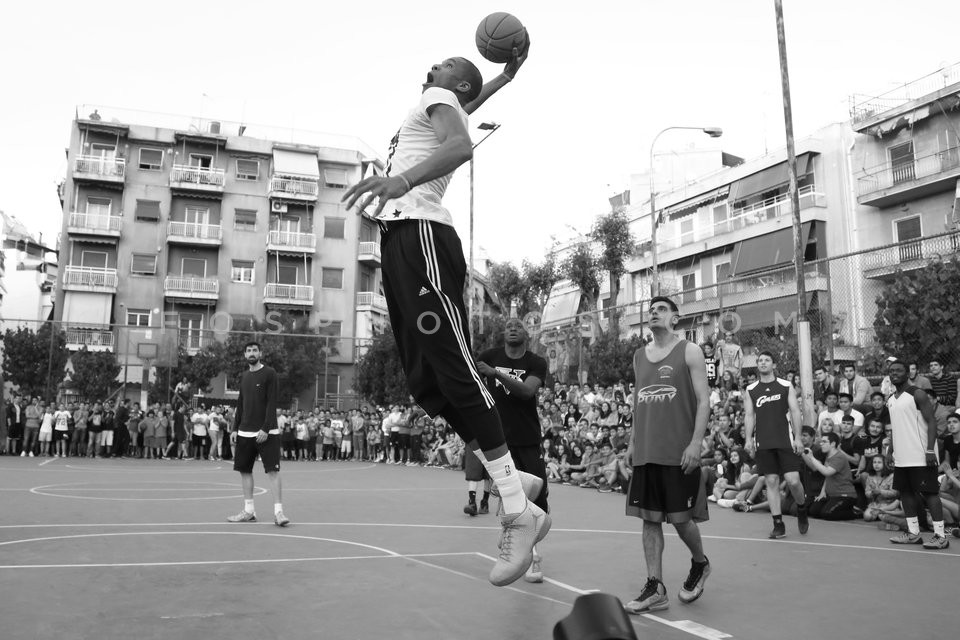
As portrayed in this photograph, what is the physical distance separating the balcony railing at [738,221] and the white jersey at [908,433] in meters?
26.7

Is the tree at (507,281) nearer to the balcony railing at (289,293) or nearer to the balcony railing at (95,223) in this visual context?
the balcony railing at (289,293)

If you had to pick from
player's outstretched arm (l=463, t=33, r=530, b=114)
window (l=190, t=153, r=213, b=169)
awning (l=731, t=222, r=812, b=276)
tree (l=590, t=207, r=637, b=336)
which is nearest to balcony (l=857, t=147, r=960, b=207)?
awning (l=731, t=222, r=812, b=276)

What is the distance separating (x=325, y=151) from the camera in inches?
1809

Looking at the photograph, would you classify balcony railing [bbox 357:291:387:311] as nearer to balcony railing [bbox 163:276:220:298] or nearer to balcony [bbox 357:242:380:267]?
balcony [bbox 357:242:380:267]

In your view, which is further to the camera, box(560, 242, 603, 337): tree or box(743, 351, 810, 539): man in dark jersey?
box(560, 242, 603, 337): tree

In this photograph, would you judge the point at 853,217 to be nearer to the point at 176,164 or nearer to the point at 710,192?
the point at 710,192

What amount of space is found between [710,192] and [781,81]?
2626 cm

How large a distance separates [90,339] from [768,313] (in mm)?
21704

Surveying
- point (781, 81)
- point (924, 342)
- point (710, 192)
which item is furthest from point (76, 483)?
point (710, 192)

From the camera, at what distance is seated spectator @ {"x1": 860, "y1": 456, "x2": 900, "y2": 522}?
934 cm

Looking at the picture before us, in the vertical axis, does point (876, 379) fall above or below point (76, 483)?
above

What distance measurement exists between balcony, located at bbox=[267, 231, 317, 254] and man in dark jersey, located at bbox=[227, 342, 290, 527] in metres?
37.3

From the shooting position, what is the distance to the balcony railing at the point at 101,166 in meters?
41.9

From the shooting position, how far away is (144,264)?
42688 mm
